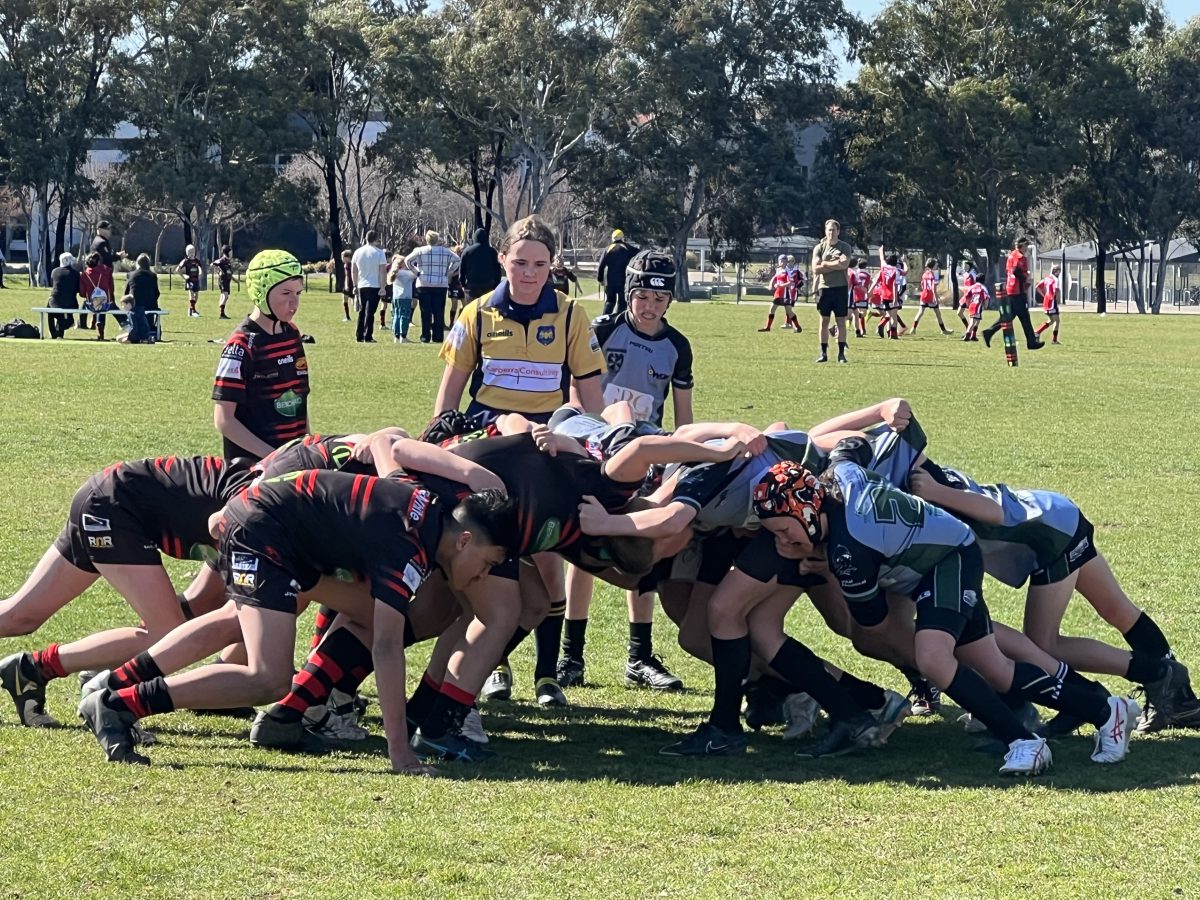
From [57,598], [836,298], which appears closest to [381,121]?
[836,298]

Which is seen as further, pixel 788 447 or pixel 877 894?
pixel 788 447

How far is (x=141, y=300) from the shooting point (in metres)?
26.8

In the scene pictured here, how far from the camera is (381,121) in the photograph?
68.9 meters

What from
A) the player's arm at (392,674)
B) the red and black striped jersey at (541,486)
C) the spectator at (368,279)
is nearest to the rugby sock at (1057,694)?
Result: the red and black striped jersey at (541,486)

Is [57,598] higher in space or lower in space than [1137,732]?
higher

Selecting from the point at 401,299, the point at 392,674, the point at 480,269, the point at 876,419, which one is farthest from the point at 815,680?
the point at 401,299

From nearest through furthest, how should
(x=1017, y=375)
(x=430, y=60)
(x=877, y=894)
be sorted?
(x=877, y=894)
(x=1017, y=375)
(x=430, y=60)

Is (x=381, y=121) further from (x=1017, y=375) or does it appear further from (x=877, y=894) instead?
(x=877, y=894)

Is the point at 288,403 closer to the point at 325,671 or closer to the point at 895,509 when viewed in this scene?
the point at 325,671

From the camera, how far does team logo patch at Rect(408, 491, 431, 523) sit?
18.4 ft

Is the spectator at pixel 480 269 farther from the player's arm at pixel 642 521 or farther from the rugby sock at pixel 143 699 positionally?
the rugby sock at pixel 143 699

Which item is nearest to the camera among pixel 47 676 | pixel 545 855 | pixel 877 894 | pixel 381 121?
pixel 877 894

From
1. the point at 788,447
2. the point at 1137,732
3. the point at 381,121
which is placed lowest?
the point at 1137,732

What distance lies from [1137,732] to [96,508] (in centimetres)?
411
